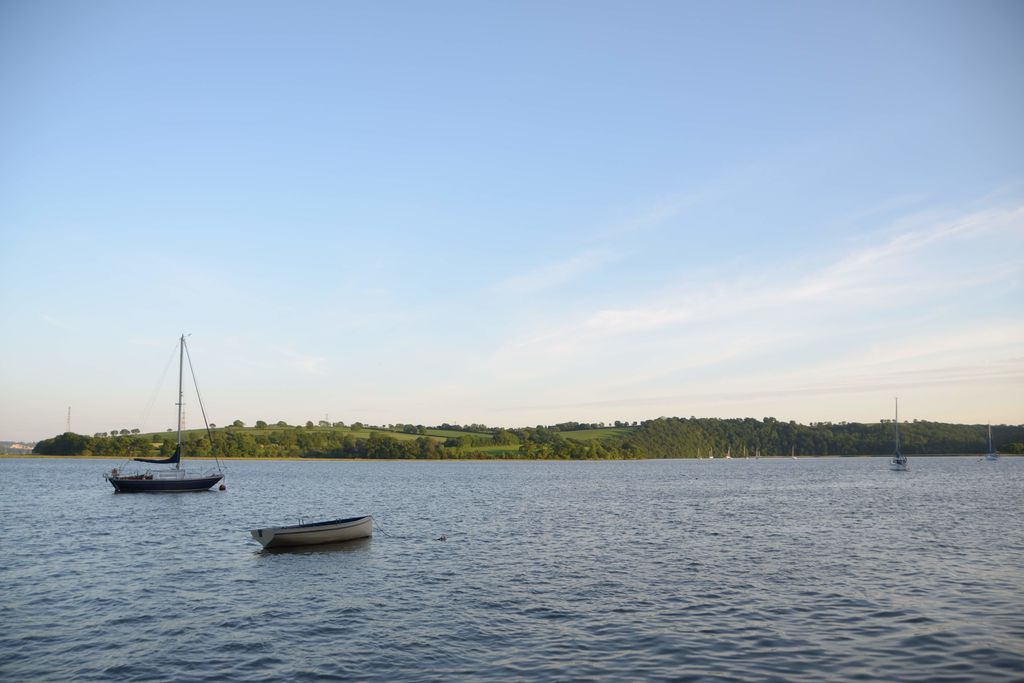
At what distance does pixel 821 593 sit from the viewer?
32.8m

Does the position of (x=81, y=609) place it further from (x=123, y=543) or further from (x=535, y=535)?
(x=535, y=535)

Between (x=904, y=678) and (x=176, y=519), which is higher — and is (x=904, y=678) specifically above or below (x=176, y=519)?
above

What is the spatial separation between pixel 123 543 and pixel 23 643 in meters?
27.5

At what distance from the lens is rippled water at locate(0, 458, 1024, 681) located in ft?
75.7

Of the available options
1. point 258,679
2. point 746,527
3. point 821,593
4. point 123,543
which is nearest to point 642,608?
point 821,593

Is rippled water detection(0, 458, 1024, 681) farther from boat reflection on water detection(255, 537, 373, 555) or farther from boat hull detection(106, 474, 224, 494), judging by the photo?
boat hull detection(106, 474, 224, 494)

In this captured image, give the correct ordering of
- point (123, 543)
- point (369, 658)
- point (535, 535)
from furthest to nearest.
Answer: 1. point (535, 535)
2. point (123, 543)
3. point (369, 658)

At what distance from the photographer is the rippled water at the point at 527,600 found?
23.1 m

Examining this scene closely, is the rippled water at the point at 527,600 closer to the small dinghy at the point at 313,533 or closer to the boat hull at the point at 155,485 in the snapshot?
the small dinghy at the point at 313,533

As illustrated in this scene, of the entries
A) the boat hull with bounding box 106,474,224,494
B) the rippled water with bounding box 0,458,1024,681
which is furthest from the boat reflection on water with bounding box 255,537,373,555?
the boat hull with bounding box 106,474,224,494

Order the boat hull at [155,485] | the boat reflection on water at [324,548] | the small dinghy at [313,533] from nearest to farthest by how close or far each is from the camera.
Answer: the small dinghy at [313,533]
the boat reflection on water at [324,548]
the boat hull at [155,485]

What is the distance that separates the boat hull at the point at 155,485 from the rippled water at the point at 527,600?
30739 mm

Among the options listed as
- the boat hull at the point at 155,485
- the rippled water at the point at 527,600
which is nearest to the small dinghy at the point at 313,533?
the rippled water at the point at 527,600

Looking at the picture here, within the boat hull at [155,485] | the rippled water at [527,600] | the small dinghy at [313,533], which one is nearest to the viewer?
the rippled water at [527,600]
